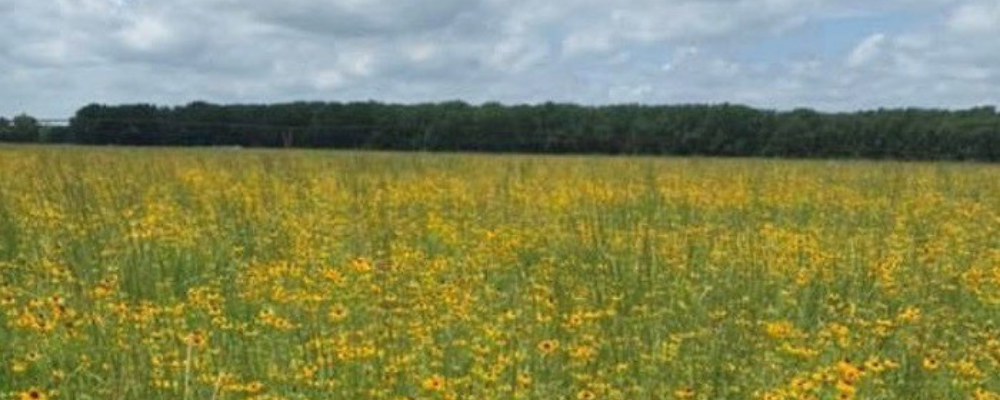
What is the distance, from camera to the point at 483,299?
19.5ft

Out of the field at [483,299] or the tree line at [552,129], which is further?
the tree line at [552,129]

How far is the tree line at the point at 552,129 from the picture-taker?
1538 inches

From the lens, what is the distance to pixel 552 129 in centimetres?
5444

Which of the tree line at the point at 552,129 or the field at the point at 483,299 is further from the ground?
the tree line at the point at 552,129

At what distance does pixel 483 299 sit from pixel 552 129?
48.7m

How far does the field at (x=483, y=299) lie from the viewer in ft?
13.6

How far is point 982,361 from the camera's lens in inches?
198

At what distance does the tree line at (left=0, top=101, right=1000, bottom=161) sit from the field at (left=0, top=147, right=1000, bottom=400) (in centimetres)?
2305

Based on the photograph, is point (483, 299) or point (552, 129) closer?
point (483, 299)

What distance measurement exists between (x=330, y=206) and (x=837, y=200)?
5859 mm

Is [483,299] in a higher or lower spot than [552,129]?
lower

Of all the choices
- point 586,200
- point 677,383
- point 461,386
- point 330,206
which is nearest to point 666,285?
point 677,383

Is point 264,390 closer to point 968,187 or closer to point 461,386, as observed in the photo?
point 461,386

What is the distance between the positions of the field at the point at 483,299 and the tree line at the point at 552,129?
907 inches
